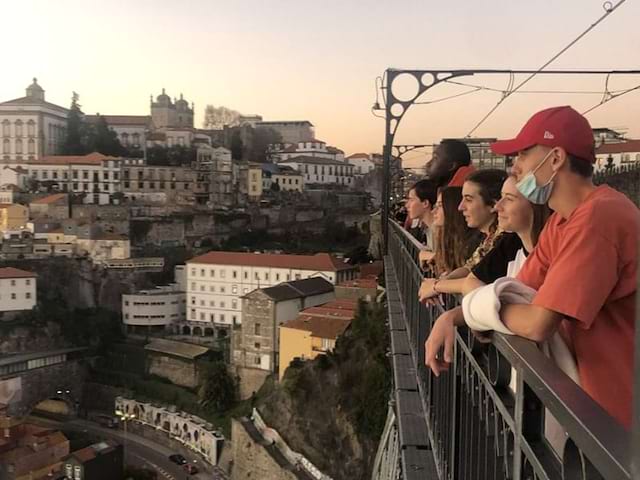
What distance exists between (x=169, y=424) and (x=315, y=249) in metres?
20.1

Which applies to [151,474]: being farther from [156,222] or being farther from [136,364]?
[156,222]

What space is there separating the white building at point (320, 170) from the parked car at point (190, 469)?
1496 inches

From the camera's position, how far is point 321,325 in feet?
83.3

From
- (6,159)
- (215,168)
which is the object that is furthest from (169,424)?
(6,159)

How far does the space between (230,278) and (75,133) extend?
2785cm

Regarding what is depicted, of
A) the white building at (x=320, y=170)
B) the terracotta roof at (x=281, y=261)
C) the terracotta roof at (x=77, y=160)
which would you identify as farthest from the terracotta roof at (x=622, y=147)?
the white building at (x=320, y=170)

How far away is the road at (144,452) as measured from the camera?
23.9 m

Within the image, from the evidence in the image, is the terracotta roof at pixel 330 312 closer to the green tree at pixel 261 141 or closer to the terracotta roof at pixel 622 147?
the terracotta roof at pixel 622 147

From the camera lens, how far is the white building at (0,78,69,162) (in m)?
54.4

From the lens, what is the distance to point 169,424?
27.8 meters

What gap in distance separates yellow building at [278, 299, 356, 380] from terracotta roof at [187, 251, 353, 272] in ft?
23.9

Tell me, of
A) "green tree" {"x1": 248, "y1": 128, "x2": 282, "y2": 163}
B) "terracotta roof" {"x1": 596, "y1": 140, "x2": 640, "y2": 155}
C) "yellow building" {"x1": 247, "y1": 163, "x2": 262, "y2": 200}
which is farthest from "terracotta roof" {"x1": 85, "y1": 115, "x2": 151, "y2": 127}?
"terracotta roof" {"x1": 596, "y1": 140, "x2": 640, "y2": 155}

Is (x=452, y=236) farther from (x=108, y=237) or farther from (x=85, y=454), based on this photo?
(x=108, y=237)

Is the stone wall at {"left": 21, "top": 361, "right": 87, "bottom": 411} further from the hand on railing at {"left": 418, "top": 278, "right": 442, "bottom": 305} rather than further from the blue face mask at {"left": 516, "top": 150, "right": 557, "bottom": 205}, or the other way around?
the blue face mask at {"left": 516, "top": 150, "right": 557, "bottom": 205}
